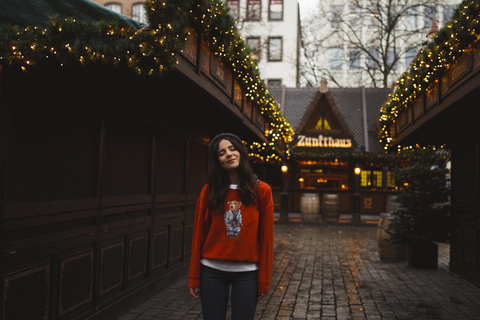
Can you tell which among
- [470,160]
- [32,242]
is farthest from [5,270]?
[470,160]

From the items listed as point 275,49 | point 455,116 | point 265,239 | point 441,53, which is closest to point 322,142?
point 455,116

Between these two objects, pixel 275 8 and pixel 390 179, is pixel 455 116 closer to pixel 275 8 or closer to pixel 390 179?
pixel 390 179

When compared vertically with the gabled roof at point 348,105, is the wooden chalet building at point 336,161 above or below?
below

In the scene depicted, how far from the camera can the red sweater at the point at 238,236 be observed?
3531 mm

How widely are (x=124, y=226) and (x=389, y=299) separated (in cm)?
427

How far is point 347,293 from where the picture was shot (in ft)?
28.3

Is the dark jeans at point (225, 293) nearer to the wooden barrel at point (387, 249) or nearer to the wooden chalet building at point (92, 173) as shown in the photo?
the wooden chalet building at point (92, 173)

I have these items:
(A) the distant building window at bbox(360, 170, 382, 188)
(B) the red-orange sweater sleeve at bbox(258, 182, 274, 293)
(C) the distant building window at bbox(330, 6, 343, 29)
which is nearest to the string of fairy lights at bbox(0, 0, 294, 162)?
(B) the red-orange sweater sleeve at bbox(258, 182, 274, 293)

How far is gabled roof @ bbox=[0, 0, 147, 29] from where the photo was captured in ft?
14.2

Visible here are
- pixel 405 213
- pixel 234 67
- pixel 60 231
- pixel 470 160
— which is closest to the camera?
pixel 60 231

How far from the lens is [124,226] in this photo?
22.7 ft

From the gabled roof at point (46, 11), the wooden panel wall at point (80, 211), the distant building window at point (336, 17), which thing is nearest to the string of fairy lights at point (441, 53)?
the gabled roof at point (46, 11)

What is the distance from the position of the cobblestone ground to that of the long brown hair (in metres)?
3.70

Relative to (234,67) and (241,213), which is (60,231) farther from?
(234,67)
